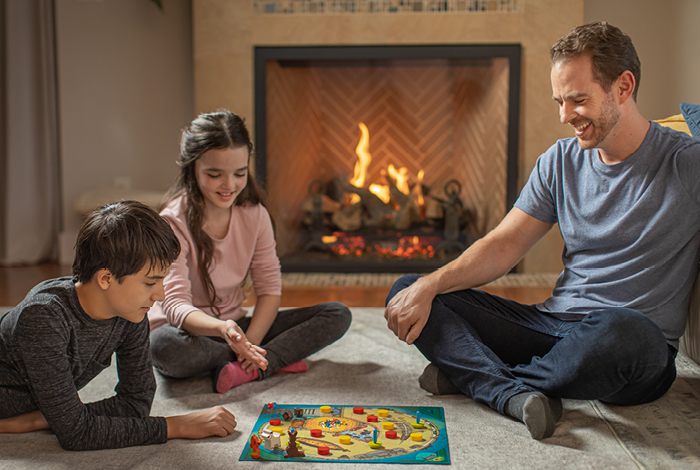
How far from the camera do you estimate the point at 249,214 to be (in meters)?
1.55

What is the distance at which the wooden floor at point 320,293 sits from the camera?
238 centimetres

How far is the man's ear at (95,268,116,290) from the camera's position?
1012mm

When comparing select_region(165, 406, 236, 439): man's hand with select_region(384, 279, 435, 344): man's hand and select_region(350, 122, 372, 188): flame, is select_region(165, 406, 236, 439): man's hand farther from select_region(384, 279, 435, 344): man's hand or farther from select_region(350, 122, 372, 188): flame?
select_region(350, 122, 372, 188): flame

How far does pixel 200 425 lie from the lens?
1.13m

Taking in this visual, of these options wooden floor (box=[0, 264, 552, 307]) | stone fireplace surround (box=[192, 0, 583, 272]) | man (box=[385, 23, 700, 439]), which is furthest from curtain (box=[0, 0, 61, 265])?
man (box=[385, 23, 700, 439])

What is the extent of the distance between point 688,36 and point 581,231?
1.67 m

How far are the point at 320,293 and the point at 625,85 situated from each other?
164 centimetres

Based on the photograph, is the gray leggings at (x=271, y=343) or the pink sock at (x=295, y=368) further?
the pink sock at (x=295, y=368)

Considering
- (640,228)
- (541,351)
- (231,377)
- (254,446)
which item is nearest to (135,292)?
(254,446)

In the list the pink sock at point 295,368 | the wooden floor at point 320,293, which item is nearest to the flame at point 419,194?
the wooden floor at point 320,293

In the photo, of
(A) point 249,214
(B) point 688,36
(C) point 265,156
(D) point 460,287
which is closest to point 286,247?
(C) point 265,156

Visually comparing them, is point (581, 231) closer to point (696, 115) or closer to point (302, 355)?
point (696, 115)

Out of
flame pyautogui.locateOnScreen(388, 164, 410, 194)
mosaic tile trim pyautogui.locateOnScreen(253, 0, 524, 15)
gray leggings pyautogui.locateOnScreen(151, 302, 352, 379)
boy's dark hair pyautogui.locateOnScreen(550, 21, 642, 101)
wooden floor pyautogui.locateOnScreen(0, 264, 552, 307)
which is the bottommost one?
wooden floor pyautogui.locateOnScreen(0, 264, 552, 307)

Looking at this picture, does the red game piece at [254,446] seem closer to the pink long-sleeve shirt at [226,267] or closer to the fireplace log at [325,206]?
the pink long-sleeve shirt at [226,267]
